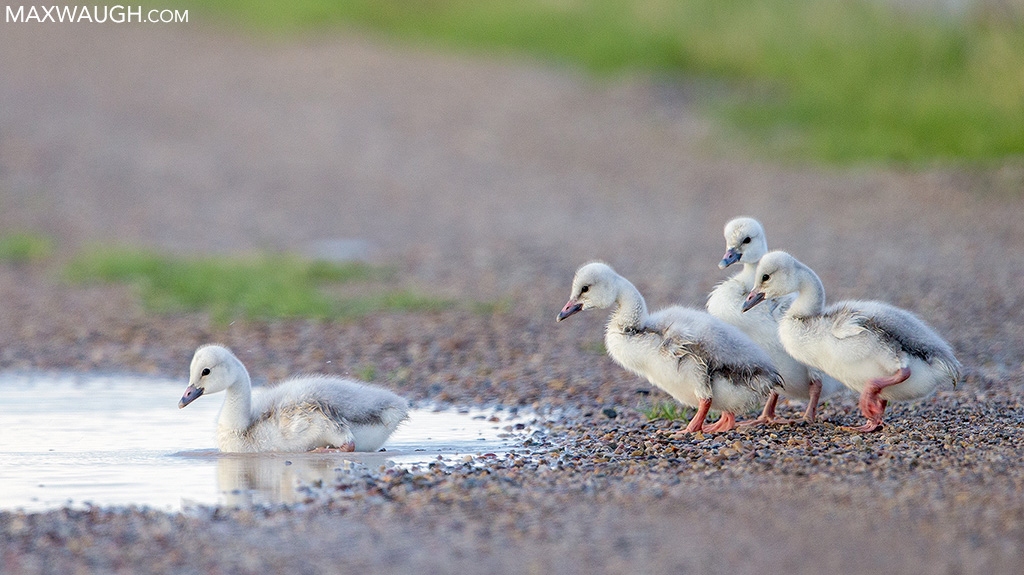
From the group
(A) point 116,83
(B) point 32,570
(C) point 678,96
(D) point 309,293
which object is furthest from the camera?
(A) point 116,83

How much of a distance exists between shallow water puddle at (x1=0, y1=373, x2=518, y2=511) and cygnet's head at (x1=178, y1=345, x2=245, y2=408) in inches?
11.9

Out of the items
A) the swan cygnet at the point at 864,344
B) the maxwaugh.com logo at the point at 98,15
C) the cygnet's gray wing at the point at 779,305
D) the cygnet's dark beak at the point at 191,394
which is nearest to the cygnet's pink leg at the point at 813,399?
the swan cygnet at the point at 864,344

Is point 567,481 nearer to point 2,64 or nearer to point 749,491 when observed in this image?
point 749,491

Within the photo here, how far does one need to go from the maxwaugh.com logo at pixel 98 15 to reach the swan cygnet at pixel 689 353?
22210 millimetres

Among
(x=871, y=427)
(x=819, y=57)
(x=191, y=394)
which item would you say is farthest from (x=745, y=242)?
(x=819, y=57)

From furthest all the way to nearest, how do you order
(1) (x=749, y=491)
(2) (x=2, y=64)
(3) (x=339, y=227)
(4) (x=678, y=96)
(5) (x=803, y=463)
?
(2) (x=2, y=64), (4) (x=678, y=96), (3) (x=339, y=227), (5) (x=803, y=463), (1) (x=749, y=491)

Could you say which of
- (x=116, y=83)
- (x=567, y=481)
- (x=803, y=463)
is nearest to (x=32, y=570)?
(x=567, y=481)

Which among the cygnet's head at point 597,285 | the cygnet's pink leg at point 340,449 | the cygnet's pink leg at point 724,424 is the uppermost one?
the cygnet's head at point 597,285

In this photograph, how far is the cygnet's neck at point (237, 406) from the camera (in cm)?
667

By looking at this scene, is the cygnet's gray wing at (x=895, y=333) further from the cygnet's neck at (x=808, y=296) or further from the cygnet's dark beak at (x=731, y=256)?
the cygnet's dark beak at (x=731, y=256)

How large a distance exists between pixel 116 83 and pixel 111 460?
648 inches

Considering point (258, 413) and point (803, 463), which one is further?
point (258, 413)

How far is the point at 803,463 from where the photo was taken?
5789mm

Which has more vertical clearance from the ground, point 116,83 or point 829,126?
point 116,83
